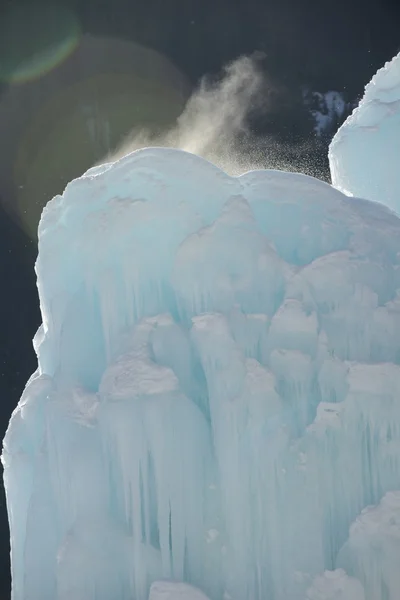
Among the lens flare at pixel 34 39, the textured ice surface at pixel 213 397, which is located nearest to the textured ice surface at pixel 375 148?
the textured ice surface at pixel 213 397

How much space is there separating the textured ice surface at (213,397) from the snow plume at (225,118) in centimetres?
885

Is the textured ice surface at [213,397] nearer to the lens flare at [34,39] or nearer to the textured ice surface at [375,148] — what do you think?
the textured ice surface at [375,148]

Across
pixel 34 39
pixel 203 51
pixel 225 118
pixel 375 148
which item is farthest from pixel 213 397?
pixel 34 39

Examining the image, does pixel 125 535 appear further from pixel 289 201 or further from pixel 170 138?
pixel 170 138

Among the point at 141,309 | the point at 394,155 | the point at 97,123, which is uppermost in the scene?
the point at 97,123

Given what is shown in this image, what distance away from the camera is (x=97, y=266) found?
7707 millimetres

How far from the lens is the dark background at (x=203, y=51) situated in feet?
54.4

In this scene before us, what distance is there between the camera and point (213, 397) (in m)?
7.01

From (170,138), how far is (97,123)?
151 cm

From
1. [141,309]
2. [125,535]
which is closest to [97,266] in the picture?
[141,309]

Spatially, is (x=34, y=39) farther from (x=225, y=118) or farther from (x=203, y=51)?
(x=225, y=118)

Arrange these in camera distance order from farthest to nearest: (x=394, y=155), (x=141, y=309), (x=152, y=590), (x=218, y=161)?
(x=218, y=161)
(x=394, y=155)
(x=141, y=309)
(x=152, y=590)

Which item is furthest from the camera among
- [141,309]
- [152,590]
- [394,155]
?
[394,155]

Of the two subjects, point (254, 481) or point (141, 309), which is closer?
point (254, 481)
